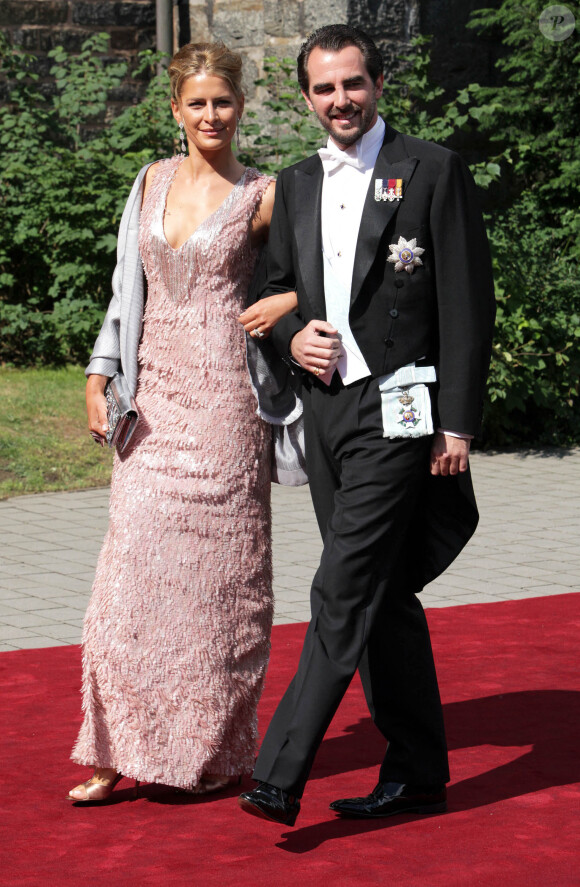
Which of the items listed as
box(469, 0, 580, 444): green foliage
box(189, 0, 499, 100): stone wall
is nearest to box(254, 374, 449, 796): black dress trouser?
box(469, 0, 580, 444): green foliage

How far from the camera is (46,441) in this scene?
31.2 feet

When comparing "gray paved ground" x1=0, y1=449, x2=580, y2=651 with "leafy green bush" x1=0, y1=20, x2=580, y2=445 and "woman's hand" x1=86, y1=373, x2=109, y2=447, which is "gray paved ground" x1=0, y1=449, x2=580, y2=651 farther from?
"woman's hand" x1=86, y1=373, x2=109, y2=447

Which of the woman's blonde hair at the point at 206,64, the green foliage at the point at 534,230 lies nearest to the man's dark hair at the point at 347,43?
the woman's blonde hair at the point at 206,64

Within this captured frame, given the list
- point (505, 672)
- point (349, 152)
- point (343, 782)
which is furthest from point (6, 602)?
point (349, 152)

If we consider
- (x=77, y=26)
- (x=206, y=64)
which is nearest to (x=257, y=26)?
(x=77, y=26)

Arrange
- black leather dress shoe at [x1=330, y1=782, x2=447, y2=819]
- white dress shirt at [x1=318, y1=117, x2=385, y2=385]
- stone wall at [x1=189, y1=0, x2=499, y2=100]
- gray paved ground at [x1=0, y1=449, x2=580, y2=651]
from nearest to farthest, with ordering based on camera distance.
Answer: white dress shirt at [x1=318, y1=117, x2=385, y2=385]
black leather dress shoe at [x1=330, y1=782, x2=447, y2=819]
gray paved ground at [x1=0, y1=449, x2=580, y2=651]
stone wall at [x1=189, y1=0, x2=499, y2=100]

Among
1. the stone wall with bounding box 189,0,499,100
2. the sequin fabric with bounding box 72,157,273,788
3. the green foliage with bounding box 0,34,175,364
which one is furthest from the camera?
the stone wall with bounding box 189,0,499,100

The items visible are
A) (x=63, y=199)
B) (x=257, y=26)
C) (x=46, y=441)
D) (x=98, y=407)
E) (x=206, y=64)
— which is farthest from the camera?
(x=257, y=26)

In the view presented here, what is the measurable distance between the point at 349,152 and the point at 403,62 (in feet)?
26.1

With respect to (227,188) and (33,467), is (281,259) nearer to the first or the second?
(227,188)

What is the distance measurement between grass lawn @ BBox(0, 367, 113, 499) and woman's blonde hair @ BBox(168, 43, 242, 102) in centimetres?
502

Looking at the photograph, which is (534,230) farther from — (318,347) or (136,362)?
(318,347)

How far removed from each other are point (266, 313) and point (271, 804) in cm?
125

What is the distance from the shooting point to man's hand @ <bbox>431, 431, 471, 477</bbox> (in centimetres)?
356
